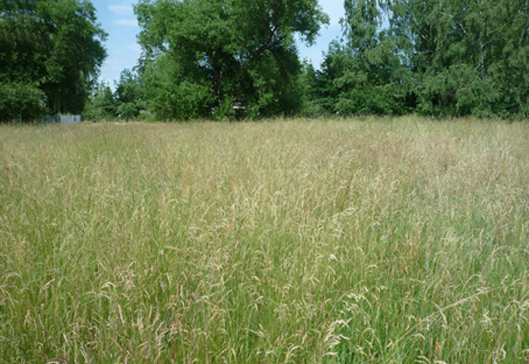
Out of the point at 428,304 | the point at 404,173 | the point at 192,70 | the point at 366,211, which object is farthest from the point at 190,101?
the point at 428,304

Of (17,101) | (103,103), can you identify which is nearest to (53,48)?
(17,101)

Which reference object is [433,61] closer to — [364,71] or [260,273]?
[364,71]

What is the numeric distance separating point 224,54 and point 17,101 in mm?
11893

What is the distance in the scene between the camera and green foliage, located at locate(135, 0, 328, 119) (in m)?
16.6

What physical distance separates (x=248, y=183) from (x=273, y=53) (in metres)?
17.4

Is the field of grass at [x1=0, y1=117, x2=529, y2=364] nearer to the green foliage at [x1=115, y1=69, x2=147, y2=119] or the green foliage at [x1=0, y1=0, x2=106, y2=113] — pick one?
the green foliage at [x1=0, y1=0, x2=106, y2=113]

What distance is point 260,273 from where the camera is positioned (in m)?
2.12

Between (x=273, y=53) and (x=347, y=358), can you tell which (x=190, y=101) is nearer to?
(x=273, y=53)

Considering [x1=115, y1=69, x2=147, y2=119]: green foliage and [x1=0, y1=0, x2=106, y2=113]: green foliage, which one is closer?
[x1=0, y1=0, x2=106, y2=113]: green foliage

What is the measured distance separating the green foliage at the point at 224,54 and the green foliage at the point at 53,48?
815cm

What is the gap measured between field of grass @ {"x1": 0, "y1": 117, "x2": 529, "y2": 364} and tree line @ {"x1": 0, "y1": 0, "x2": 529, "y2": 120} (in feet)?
45.4

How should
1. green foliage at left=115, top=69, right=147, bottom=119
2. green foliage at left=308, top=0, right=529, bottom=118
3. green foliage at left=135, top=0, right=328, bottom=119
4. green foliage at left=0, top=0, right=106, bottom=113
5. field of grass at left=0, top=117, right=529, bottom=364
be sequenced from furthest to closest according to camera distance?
green foliage at left=115, top=69, right=147, bottom=119, green foliage at left=0, top=0, right=106, bottom=113, green foliage at left=308, top=0, right=529, bottom=118, green foliage at left=135, top=0, right=328, bottom=119, field of grass at left=0, top=117, right=529, bottom=364

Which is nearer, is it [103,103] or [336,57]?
[336,57]

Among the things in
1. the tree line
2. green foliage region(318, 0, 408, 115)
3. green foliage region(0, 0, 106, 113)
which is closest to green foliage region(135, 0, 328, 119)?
the tree line
